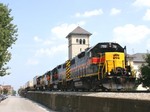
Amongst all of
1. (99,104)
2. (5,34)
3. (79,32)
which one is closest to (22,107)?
(5,34)

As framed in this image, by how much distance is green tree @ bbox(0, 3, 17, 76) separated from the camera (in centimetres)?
4575

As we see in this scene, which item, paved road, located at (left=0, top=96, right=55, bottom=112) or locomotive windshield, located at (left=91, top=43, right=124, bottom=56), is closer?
locomotive windshield, located at (left=91, top=43, right=124, bottom=56)

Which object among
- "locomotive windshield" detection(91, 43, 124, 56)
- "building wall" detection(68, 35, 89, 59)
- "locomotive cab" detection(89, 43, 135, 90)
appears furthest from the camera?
"building wall" detection(68, 35, 89, 59)

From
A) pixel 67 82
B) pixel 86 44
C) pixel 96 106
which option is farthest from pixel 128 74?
pixel 86 44

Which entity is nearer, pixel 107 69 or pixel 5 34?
pixel 107 69

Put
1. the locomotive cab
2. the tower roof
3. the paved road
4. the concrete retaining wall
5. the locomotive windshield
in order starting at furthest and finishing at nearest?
the tower roof
the paved road
the locomotive windshield
the locomotive cab
the concrete retaining wall

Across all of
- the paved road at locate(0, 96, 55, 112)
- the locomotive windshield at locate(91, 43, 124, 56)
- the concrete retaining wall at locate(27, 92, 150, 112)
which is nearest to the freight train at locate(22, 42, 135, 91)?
the locomotive windshield at locate(91, 43, 124, 56)

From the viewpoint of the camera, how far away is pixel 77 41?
16962 centimetres

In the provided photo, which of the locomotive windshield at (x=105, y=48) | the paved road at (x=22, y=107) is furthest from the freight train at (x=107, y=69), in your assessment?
the paved road at (x=22, y=107)

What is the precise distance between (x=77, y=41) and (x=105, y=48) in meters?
142

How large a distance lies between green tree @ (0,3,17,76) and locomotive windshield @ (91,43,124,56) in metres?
20.1

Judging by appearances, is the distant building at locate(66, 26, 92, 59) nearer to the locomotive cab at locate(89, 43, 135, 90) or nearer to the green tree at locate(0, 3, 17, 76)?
the green tree at locate(0, 3, 17, 76)

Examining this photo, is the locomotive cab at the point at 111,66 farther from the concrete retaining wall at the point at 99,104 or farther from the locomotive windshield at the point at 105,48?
the concrete retaining wall at the point at 99,104

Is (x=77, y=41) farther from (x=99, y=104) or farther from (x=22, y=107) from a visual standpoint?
(x=99, y=104)
